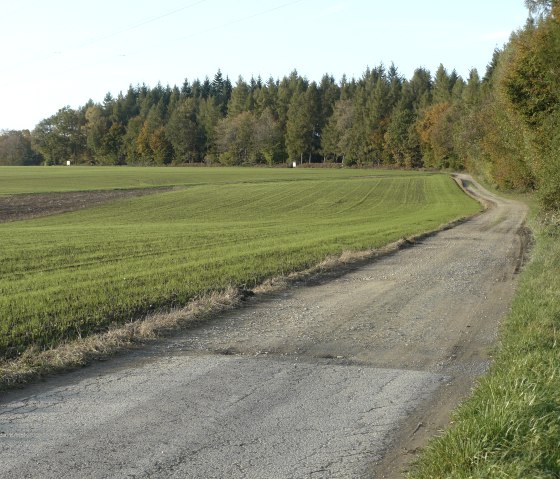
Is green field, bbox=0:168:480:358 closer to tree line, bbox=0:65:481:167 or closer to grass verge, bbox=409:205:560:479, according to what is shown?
grass verge, bbox=409:205:560:479

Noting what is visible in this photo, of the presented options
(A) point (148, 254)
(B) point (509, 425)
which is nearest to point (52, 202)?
(A) point (148, 254)

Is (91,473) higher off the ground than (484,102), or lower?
lower

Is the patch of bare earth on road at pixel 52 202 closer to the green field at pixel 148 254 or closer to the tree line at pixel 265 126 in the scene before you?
the green field at pixel 148 254

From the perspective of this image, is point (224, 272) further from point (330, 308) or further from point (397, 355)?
point (397, 355)

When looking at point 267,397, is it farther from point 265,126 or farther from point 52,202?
point 265,126

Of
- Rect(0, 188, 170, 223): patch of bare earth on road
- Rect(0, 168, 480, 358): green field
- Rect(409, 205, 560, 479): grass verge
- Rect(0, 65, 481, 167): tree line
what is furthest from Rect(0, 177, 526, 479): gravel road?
Rect(0, 65, 481, 167): tree line

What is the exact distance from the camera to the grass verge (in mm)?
5035

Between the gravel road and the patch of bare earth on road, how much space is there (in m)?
37.5

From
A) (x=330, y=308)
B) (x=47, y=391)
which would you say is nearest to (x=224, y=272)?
(x=330, y=308)

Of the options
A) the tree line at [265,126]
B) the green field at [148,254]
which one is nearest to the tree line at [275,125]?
the tree line at [265,126]

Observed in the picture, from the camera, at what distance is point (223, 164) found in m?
143

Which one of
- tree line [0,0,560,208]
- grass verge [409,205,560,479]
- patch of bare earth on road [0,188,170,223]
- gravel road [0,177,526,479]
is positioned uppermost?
tree line [0,0,560,208]

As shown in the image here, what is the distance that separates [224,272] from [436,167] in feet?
346

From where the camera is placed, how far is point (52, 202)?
5681cm
